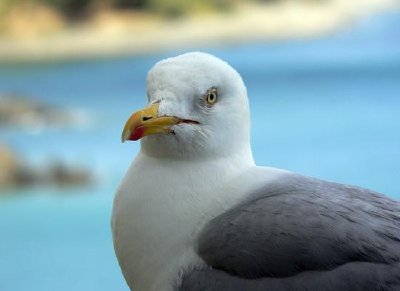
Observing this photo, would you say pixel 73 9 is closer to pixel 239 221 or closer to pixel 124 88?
pixel 124 88

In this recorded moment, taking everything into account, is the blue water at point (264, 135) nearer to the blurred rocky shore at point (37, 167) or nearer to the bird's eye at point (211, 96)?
the blurred rocky shore at point (37, 167)

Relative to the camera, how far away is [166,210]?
1.18 metres

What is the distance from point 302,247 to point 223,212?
14 centimetres

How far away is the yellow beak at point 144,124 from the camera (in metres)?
1.12

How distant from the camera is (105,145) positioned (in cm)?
264

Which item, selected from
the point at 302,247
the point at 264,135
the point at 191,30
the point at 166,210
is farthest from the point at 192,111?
the point at 191,30

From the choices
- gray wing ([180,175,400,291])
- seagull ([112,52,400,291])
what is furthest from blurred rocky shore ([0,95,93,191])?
gray wing ([180,175,400,291])

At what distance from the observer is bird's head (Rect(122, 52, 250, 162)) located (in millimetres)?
1143

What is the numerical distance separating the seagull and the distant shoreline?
146 cm

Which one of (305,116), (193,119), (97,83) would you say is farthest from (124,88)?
(193,119)

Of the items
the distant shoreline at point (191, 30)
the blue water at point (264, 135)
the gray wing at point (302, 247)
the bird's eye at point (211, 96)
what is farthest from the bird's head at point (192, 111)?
the distant shoreline at point (191, 30)

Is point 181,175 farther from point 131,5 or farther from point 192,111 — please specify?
point 131,5

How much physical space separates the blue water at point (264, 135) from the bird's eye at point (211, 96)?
53.1 inches

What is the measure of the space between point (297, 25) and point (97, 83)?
66 cm
